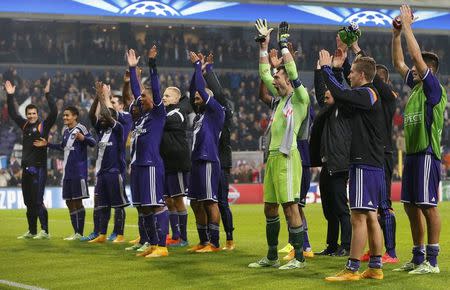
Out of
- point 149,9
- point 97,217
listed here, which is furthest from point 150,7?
point 97,217

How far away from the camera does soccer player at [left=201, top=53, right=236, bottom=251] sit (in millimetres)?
11625

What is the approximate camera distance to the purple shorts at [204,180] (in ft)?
37.2

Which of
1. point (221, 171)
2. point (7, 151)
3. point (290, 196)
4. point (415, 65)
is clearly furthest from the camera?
point (7, 151)

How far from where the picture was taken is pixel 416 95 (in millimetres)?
8891

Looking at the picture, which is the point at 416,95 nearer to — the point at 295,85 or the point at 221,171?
the point at 295,85

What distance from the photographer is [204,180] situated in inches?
448

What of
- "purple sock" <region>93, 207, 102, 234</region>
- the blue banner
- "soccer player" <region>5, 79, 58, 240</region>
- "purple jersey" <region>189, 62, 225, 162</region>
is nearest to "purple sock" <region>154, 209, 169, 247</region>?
"purple jersey" <region>189, 62, 225, 162</region>

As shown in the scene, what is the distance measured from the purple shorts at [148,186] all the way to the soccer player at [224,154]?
1428 millimetres

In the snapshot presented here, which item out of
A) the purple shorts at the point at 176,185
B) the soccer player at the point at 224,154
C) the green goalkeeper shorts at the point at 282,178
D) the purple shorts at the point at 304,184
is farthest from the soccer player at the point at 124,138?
the green goalkeeper shorts at the point at 282,178

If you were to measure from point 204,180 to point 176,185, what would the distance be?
4.17ft

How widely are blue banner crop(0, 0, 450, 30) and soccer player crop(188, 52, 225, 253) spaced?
19.4 meters

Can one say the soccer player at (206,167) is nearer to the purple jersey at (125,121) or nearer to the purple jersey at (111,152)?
the purple jersey at (125,121)

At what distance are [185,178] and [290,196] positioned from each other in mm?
3666

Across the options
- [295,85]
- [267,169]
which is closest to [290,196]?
[267,169]
